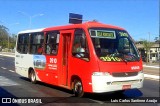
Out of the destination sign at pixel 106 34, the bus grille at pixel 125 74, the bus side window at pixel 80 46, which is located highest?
the destination sign at pixel 106 34

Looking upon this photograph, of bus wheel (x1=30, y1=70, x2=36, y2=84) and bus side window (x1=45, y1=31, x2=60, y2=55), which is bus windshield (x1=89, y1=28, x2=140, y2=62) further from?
bus wheel (x1=30, y1=70, x2=36, y2=84)

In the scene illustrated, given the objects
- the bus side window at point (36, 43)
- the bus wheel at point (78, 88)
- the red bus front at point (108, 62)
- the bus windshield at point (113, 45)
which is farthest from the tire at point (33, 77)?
the bus windshield at point (113, 45)

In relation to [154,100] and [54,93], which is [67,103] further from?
[154,100]

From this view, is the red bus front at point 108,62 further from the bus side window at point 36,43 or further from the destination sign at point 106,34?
the bus side window at point 36,43

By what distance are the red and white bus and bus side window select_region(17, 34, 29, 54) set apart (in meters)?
2.30

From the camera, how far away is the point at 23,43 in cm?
1662

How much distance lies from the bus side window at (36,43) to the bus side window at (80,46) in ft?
10.0

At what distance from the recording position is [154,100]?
1123 centimetres

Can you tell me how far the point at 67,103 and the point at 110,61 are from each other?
2.00m

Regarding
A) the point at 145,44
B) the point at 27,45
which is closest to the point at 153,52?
the point at 145,44

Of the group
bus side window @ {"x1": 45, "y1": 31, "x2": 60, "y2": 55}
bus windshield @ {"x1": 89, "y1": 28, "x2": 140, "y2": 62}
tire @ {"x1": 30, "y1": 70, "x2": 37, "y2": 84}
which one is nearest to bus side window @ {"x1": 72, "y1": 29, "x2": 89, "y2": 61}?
bus windshield @ {"x1": 89, "y1": 28, "x2": 140, "y2": 62}

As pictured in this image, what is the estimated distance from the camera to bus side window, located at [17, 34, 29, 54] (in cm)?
1618

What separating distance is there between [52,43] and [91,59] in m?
3.28

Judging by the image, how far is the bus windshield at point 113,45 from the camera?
1079 centimetres
